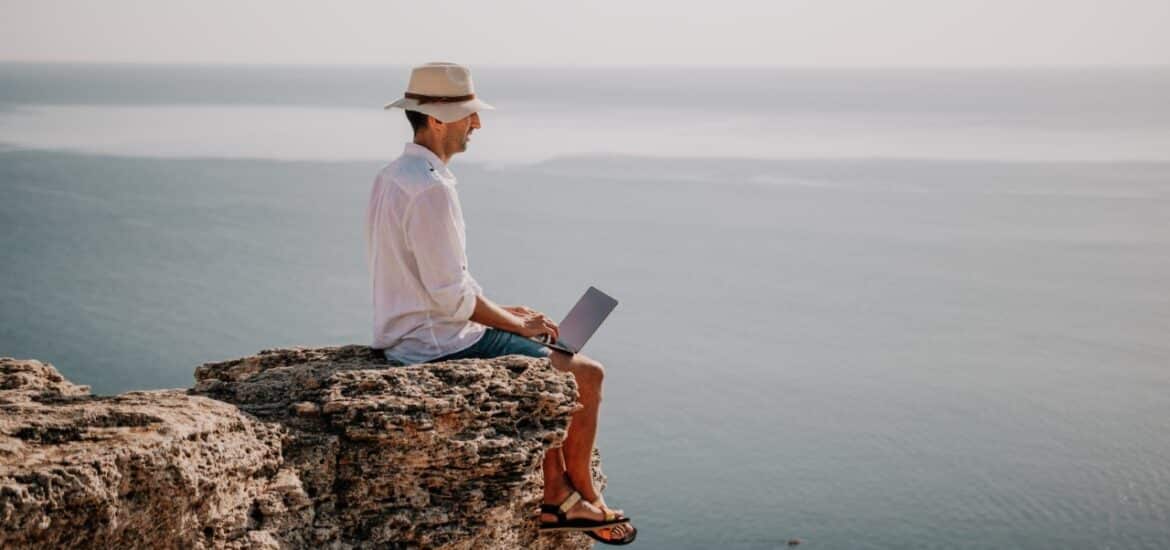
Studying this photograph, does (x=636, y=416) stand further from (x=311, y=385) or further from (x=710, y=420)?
(x=311, y=385)

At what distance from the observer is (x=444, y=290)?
5.15 m

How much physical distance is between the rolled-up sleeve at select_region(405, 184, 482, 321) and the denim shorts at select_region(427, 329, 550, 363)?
12.6 inches

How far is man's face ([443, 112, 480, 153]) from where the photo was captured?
5312 mm

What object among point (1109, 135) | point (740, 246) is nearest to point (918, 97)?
point (1109, 135)

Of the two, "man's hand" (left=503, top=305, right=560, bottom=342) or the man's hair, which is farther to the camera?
"man's hand" (left=503, top=305, right=560, bottom=342)

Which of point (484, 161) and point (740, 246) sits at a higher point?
point (484, 161)

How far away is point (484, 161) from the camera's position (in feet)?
177

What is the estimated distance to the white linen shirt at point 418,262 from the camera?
202 inches

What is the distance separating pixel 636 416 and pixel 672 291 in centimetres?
952

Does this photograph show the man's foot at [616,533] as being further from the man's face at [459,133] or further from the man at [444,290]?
the man's face at [459,133]

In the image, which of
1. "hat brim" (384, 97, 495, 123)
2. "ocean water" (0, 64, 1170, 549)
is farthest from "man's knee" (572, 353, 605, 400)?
"ocean water" (0, 64, 1170, 549)

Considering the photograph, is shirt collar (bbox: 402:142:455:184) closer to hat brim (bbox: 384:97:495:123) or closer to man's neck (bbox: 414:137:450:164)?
man's neck (bbox: 414:137:450:164)

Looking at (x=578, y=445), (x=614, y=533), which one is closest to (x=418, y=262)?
(x=578, y=445)

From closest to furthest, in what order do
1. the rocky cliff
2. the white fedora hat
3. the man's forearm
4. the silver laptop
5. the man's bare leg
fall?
the rocky cliff, the white fedora hat, the man's forearm, the man's bare leg, the silver laptop
